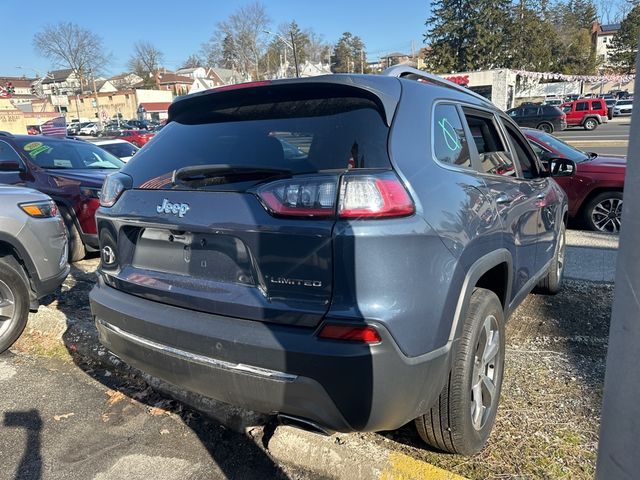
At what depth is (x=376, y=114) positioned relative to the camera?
2096 millimetres

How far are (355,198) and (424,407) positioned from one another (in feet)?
2.96

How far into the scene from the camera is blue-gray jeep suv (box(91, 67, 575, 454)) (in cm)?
188

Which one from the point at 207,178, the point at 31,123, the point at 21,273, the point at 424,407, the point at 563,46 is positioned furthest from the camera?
the point at 563,46

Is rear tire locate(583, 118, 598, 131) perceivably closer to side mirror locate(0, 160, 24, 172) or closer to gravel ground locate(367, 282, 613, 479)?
gravel ground locate(367, 282, 613, 479)

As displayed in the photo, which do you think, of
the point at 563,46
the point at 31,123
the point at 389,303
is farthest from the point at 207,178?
the point at 563,46

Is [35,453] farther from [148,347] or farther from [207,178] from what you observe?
[207,178]

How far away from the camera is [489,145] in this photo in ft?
10.5

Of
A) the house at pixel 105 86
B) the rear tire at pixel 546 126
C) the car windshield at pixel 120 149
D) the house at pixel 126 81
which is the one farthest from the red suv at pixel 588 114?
the house at pixel 105 86

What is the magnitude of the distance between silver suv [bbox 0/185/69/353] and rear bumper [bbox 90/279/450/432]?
231cm

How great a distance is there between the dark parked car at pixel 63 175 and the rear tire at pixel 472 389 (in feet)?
17.0

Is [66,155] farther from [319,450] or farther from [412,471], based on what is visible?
[412,471]

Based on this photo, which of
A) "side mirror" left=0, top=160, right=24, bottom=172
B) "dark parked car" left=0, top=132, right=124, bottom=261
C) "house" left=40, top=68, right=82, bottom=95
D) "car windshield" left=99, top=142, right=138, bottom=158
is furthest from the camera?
"house" left=40, top=68, right=82, bottom=95

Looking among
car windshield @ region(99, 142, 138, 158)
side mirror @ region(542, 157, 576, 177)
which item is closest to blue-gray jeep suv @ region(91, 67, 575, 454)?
side mirror @ region(542, 157, 576, 177)

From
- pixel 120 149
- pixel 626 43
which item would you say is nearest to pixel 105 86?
pixel 626 43
